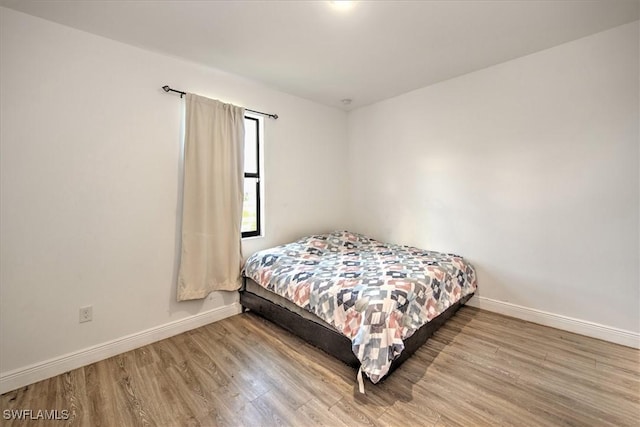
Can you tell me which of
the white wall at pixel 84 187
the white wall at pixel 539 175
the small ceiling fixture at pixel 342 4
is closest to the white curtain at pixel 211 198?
the white wall at pixel 84 187

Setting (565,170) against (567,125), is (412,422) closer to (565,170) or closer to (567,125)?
(565,170)

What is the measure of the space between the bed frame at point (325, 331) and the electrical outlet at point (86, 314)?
1.24 m

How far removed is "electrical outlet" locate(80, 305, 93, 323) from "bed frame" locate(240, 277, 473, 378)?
1242mm

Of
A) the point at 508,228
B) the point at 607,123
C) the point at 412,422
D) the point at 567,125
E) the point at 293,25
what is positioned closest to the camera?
the point at 412,422

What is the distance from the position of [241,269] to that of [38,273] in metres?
1.49

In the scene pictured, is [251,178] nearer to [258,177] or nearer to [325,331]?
[258,177]

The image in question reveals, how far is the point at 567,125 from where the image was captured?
7.71 ft

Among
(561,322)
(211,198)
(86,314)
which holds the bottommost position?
(561,322)

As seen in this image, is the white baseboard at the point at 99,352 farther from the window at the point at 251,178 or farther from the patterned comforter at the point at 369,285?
the window at the point at 251,178

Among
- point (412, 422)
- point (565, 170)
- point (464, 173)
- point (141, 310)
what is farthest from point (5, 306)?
point (565, 170)

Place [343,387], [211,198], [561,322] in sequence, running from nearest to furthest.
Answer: [343,387], [561,322], [211,198]

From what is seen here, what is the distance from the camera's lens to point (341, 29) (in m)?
2.07

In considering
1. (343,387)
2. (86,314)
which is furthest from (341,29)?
(86,314)

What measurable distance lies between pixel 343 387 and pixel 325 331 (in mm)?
389
